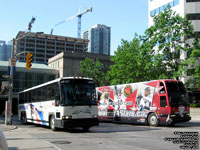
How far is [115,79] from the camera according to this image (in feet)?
139

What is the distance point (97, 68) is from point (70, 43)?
12113cm

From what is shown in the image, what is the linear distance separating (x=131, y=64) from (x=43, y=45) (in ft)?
417

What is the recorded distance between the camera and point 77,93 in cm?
1588

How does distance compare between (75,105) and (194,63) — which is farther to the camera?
(194,63)

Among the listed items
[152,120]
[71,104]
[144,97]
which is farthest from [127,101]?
[71,104]

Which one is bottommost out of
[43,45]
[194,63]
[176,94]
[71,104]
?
[71,104]

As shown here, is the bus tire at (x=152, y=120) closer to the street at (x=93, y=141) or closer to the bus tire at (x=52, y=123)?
the street at (x=93, y=141)

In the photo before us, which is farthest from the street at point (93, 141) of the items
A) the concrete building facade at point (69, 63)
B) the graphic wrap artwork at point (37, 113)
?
the concrete building facade at point (69, 63)

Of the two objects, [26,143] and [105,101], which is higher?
[105,101]

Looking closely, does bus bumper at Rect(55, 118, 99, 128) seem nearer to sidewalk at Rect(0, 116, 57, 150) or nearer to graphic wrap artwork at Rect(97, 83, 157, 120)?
sidewalk at Rect(0, 116, 57, 150)

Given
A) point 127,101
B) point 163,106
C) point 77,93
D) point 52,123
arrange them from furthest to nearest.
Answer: point 127,101
point 163,106
point 52,123
point 77,93

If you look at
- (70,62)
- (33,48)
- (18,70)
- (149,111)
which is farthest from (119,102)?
(33,48)

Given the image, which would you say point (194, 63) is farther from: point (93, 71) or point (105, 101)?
point (93, 71)

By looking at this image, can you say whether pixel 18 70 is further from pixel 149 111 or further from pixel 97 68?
pixel 149 111
